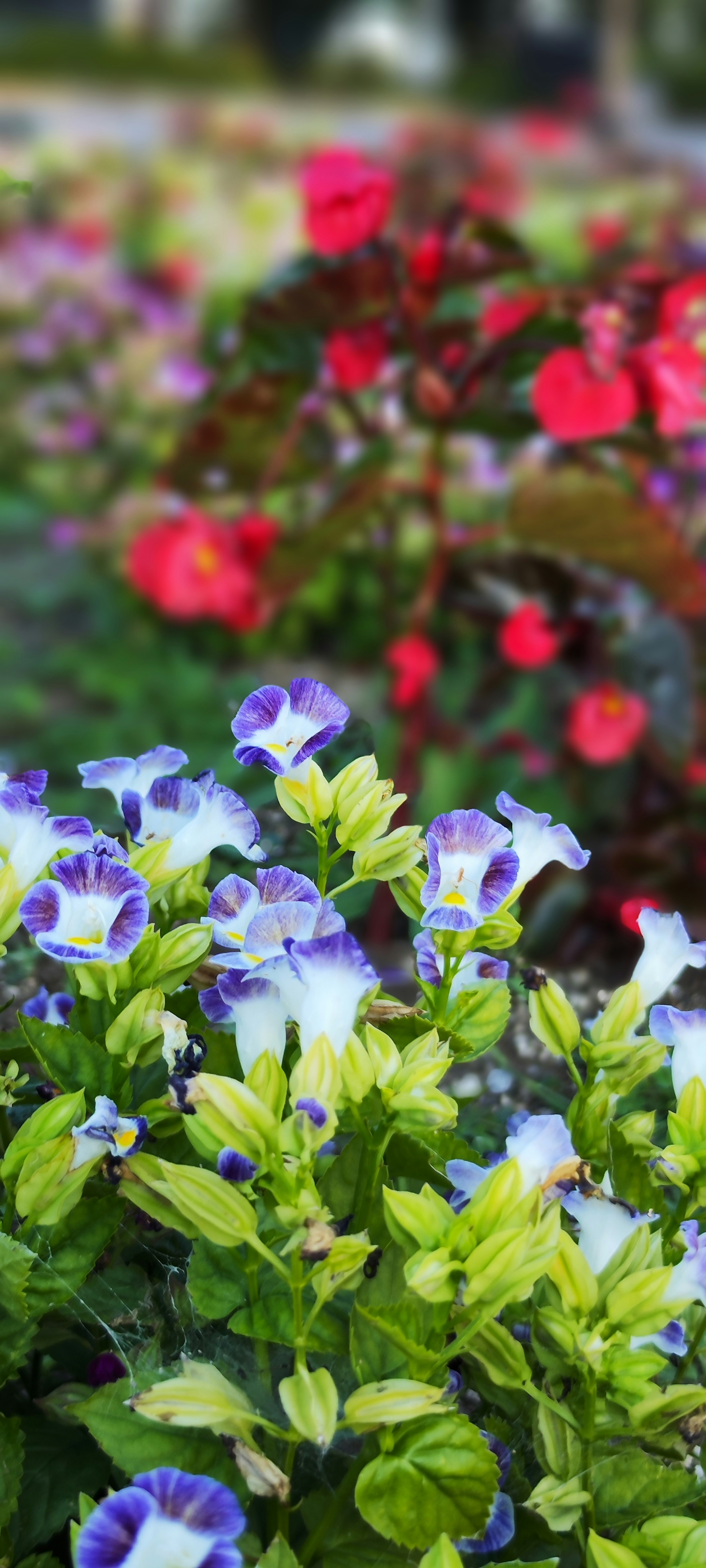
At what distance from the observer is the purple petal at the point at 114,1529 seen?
40 centimetres

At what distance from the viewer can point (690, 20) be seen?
776 inches

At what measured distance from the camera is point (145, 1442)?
18.2 inches

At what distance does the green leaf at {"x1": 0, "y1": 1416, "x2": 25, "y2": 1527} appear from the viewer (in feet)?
1.52

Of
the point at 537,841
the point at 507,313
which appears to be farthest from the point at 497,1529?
the point at 507,313

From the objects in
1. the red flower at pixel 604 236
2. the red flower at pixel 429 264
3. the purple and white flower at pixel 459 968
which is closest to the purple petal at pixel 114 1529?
the purple and white flower at pixel 459 968

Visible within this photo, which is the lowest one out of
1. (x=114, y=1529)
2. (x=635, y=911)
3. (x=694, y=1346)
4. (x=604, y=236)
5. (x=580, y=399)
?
(x=114, y=1529)

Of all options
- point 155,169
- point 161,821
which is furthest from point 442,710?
point 155,169

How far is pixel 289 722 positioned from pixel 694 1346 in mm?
286

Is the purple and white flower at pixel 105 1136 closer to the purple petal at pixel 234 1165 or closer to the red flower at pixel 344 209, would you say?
the purple petal at pixel 234 1165

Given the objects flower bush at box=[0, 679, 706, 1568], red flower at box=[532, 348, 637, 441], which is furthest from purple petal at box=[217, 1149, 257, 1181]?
red flower at box=[532, 348, 637, 441]

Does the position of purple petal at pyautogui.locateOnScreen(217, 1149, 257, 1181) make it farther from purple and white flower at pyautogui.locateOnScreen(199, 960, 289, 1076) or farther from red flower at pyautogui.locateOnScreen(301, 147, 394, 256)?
red flower at pyautogui.locateOnScreen(301, 147, 394, 256)

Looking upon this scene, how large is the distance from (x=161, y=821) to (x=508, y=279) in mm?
1458

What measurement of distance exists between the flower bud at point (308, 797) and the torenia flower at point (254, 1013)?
75 mm

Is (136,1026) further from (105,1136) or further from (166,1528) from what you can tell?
(166,1528)
